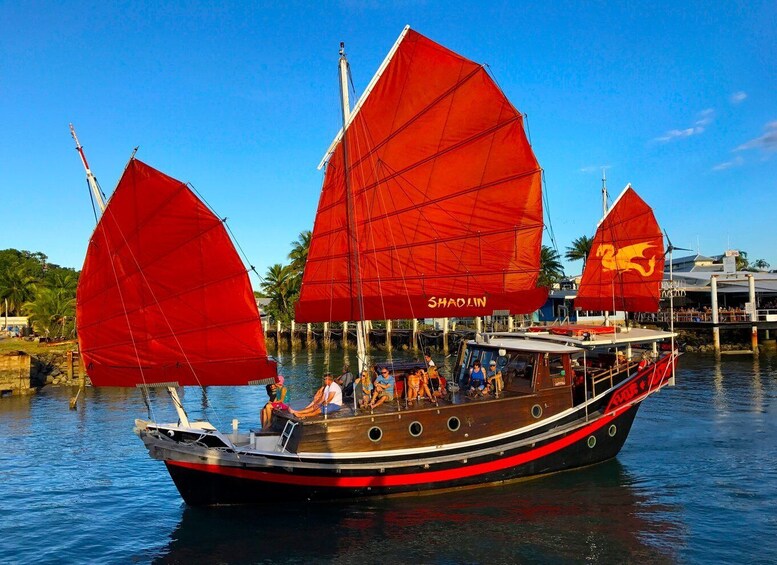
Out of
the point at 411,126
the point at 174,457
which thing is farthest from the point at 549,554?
the point at 411,126

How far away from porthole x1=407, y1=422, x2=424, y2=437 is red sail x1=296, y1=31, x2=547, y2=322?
11.5ft

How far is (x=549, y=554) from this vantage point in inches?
477

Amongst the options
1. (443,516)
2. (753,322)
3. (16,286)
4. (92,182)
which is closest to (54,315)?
(16,286)

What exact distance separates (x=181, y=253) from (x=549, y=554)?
10.1 m

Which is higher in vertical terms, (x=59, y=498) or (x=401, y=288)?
(x=401, y=288)

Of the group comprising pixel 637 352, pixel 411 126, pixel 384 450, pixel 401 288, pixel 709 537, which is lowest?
pixel 709 537

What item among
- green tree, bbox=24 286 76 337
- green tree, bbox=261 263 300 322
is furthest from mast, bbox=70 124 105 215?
green tree, bbox=261 263 300 322

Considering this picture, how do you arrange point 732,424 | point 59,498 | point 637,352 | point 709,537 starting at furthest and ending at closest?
point 732,424, point 637,352, point 59,498, point 709,537

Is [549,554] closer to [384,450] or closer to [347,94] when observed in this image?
[384,450]

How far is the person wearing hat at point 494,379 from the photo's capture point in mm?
16391

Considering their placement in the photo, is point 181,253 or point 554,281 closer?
point 181,253

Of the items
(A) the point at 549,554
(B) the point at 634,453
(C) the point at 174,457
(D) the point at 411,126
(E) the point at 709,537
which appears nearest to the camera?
(A) the point at 549,554

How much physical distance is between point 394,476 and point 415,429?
1.21m

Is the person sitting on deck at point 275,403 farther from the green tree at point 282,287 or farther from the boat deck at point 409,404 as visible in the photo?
the green tree at point 282,287
